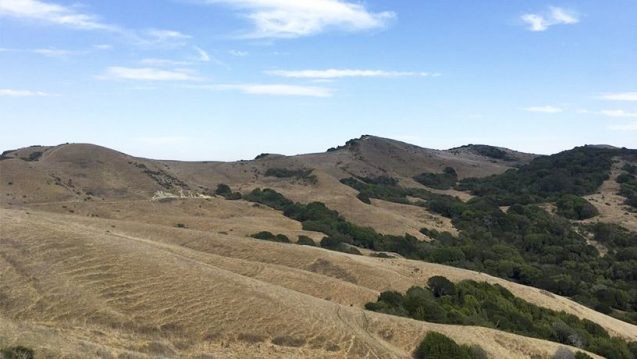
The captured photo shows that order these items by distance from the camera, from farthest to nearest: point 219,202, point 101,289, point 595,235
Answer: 1. point 595,235
2. point 219,202
3. point 101,289

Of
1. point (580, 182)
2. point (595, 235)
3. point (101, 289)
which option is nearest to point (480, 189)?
point (580, 182)

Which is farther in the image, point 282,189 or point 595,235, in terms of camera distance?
point 282,189

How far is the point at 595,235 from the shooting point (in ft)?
238

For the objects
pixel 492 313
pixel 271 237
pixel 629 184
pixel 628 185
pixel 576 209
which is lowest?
pixel 492 313

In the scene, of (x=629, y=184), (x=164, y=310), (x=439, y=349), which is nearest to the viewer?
(x=164, y=310)

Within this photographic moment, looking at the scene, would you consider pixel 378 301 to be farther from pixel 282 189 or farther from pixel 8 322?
pixel 282 189

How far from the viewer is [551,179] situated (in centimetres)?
11025

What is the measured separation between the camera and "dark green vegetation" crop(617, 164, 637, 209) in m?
89.2

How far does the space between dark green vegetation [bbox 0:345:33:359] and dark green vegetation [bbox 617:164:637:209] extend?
93759mm

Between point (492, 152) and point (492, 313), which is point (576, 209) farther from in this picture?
point (492, 152)

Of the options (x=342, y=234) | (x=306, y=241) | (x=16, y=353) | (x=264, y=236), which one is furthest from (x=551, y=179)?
(x=16, y=353)

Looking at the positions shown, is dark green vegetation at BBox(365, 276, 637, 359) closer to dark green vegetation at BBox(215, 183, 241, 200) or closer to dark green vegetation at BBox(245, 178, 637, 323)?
dark green vegetation at BBox(245, 178, 637, 323)

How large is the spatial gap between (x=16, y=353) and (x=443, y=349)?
1431cm

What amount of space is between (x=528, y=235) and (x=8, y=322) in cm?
6607
